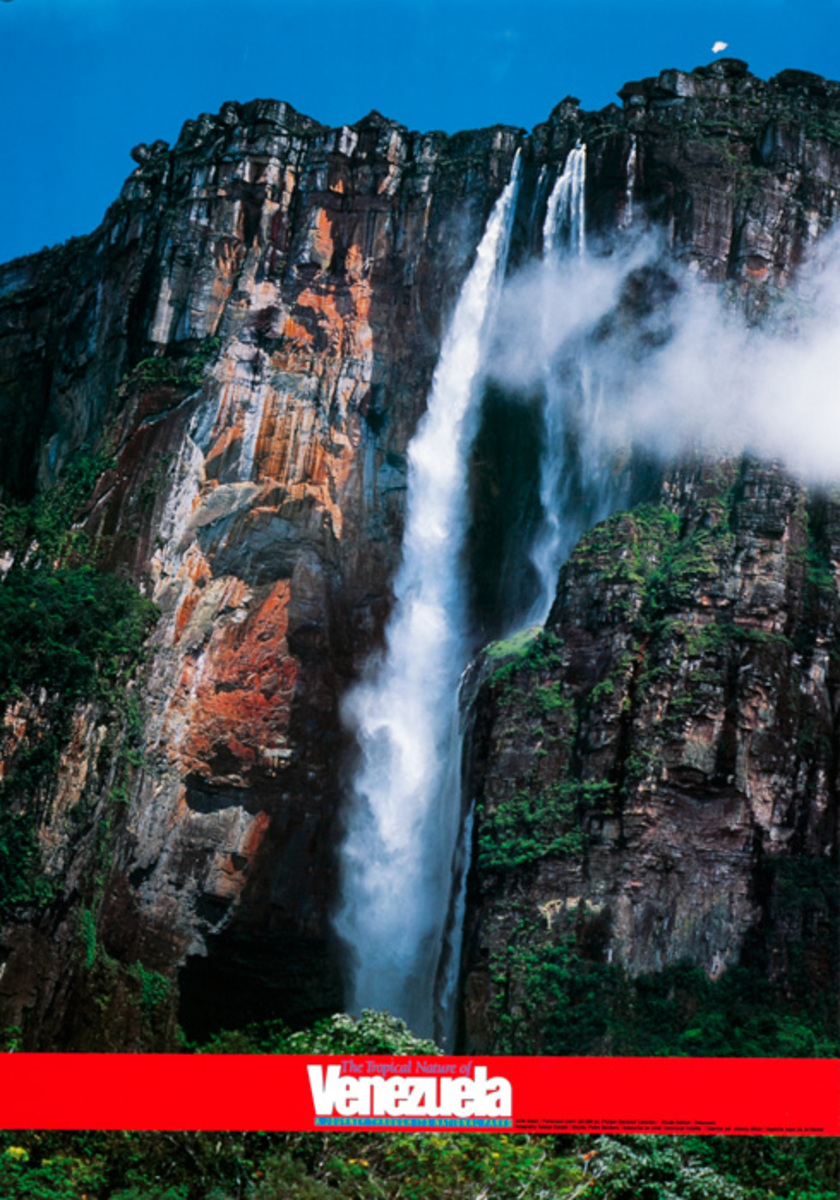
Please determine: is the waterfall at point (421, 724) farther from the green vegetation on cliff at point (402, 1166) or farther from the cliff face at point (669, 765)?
the green vegetation on cliff at point (402, 1166)

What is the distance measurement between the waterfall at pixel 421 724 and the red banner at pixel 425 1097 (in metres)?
10.2

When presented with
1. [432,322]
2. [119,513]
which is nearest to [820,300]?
[432,322]

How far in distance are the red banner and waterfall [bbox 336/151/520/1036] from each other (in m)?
10.2

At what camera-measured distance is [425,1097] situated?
19516 millimetres

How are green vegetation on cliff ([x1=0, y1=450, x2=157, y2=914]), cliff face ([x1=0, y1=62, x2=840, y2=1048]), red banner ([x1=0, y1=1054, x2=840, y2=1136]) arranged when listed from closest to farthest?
1. red banner ([x1=0, y1=1054, x2=840, y2=1136])
2. green vegetation on cliff ([x1=0, y1=450, x2=157, y2=914])
3. cliff face ([x1=0, y1=62, x2=840, y2=1048])

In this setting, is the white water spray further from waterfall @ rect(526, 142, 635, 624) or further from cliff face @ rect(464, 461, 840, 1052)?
cliff face @ rect(464, 461, 840, 1052)

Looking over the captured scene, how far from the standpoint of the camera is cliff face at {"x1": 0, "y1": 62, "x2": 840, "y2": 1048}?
2825 centimetres

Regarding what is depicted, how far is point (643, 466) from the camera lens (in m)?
32.9

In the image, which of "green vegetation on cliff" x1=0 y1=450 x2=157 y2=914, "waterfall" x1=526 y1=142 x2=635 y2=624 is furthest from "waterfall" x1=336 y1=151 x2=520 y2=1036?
"green vegetation on cliff" x1=0 y1=450 x2=157 y2=914

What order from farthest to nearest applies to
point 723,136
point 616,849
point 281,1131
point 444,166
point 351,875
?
point 444,166 < point 723,136 < point 351,875 < point 616,849 < point 281,1131

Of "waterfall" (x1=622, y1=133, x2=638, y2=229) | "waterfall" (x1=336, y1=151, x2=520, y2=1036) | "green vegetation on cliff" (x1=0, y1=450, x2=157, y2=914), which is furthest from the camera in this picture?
"waterfall" (x1=622, y1=133, x2=638, y2=229)

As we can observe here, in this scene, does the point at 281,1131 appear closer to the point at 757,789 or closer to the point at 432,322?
the point at 757,789

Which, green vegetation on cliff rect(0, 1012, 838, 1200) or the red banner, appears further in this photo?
green vegetation on cliff rect(0, 1012, 838, 1200)

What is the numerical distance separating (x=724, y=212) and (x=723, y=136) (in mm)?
1973
